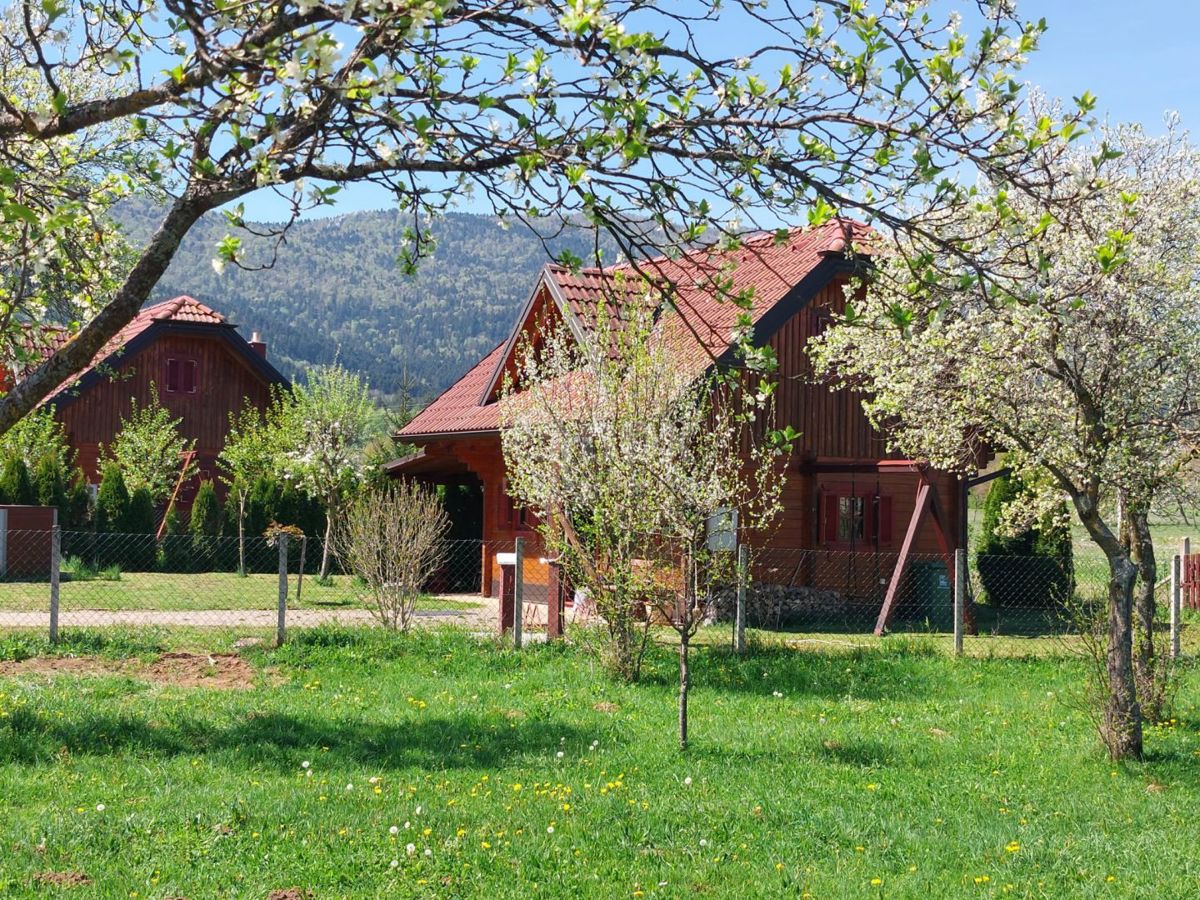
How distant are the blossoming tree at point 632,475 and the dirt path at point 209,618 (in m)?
3.57

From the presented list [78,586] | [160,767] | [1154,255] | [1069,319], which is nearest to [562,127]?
[1069,319]

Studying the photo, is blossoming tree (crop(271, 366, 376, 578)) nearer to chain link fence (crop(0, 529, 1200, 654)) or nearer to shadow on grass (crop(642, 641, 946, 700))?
chain link fence (crop(0, 529, 1200, 654))

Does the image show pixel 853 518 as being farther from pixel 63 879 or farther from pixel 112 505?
pixel 63 879

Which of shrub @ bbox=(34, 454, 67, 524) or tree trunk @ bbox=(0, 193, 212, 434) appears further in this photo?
shrub @ bbox=(34, 454, 67, 524)

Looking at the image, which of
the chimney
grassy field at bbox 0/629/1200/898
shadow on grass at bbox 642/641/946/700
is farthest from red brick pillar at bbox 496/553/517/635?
the chimney

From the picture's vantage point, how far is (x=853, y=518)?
21516 mm

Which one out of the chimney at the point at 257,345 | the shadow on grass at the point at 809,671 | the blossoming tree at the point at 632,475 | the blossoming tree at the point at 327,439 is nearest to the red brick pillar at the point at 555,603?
the blossoming tree at the point at 632,475

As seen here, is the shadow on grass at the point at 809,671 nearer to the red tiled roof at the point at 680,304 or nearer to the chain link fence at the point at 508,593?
the chain link fence at the point at 508,593

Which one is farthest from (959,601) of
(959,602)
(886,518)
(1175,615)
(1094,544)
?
(1094,544)

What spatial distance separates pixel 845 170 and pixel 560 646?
10.3 metres

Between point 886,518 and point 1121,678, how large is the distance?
1289 cm

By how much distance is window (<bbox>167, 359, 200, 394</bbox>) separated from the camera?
115ft

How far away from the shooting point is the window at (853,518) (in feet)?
69.8

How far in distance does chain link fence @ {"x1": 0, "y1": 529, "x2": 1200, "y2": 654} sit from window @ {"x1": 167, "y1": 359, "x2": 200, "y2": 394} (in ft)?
26.8
